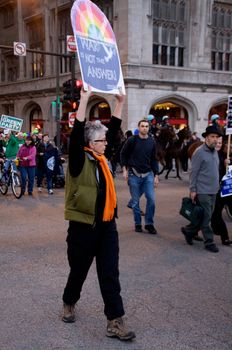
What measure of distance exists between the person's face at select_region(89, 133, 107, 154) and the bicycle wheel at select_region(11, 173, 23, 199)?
297 inches

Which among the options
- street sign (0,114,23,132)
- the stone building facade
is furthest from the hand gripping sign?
the stone building facade

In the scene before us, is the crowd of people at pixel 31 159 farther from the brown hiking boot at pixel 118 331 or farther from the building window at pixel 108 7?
the building window at pixel 108 7

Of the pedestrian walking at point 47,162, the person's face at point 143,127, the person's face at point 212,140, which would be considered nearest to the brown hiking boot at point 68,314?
the person's face at point 212,140

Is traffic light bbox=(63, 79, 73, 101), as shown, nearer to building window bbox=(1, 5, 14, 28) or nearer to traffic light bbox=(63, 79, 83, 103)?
traffic light bbox=(63, 79, 83, 103)

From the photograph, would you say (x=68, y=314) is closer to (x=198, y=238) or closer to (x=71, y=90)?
(x=198, y=238)

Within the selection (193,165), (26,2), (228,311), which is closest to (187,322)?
(228,311)

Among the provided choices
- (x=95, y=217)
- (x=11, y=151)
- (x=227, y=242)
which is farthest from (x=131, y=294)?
(x=11, y=151)

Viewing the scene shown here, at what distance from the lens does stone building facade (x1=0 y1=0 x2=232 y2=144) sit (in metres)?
24.3

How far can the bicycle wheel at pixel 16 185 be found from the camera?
10.6m

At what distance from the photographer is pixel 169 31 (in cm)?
2591

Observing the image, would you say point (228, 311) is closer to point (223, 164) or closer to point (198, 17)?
point (223, 164)

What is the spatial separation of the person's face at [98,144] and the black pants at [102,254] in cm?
65

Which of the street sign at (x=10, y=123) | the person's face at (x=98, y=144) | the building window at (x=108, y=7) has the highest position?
the building window at (x=108, y=7)

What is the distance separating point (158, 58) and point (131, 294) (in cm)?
Answer: 2310
